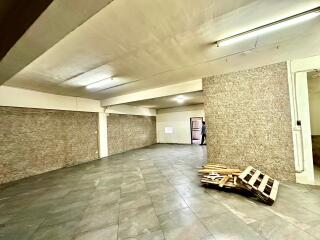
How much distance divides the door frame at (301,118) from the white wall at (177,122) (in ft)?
23.9

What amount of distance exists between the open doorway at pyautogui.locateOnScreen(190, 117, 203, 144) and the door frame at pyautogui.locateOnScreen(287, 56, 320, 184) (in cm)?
767

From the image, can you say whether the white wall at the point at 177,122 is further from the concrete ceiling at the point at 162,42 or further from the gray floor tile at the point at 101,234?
the gray floor tile at the point at 101,234

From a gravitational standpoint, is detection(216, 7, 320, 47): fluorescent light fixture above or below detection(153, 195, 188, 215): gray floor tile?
above

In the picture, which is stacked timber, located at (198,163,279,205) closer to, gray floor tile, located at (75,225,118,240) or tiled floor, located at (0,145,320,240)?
tiled floor, located at (0,145,320,240)

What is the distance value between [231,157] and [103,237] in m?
3.71

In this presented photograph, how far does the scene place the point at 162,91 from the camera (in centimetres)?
611

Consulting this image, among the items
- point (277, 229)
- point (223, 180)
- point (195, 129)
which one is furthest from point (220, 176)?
point (195, 129)

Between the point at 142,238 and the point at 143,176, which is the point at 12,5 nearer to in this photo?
the point at 142,238

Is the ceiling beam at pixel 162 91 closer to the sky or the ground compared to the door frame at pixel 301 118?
closer to the sky

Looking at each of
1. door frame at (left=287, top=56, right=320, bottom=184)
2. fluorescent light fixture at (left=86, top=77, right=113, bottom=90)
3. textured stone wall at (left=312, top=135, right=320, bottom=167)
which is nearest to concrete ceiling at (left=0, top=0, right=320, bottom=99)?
fluorescent light fixture at (left=86, top=77, right=113, bottom=90)

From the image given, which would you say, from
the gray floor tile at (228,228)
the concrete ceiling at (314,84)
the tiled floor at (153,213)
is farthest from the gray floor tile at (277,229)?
the concrete ceiling at (314,84)

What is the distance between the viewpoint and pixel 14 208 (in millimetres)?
3199

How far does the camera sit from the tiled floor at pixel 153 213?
2178 mm

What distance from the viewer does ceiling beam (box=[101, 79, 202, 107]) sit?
17.6 ft
